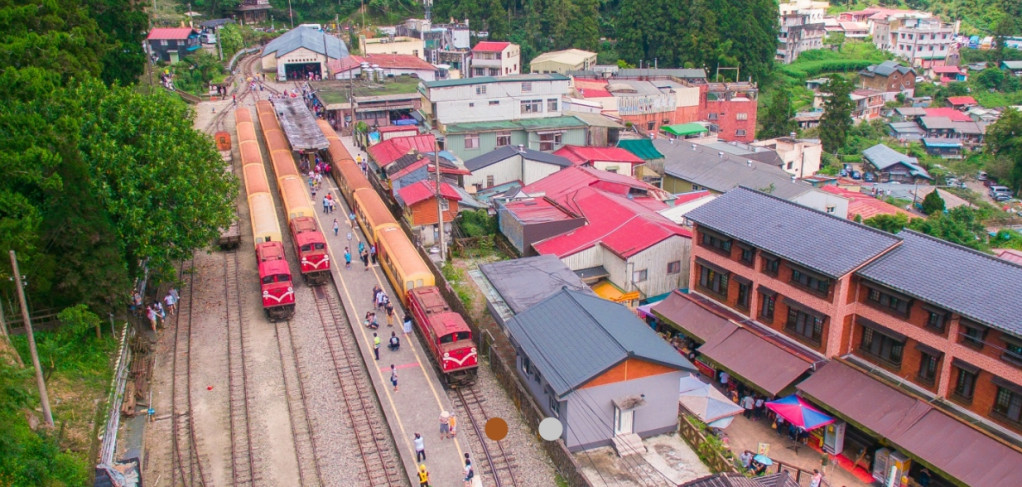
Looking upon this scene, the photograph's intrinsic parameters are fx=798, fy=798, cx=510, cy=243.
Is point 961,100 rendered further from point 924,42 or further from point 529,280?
point 529,280

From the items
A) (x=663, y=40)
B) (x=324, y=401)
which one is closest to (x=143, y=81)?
(x=324, y=401)

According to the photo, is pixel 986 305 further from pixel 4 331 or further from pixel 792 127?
pixel 792 127

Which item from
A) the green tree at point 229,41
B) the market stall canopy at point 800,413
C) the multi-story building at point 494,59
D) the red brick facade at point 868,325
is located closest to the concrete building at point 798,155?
the multi-story building at point 494,59

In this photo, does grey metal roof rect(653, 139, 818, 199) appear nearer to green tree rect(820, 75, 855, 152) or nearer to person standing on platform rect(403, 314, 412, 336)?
person standing on platform rect(403, 314, 412, 336)

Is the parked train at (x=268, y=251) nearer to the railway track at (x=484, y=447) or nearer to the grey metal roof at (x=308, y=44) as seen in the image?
the railway track at (x=484, y=447)

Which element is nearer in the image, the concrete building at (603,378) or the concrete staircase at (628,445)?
the concrete building at (603,378)

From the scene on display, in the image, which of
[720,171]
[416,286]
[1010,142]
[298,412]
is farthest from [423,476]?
[1010,142]
